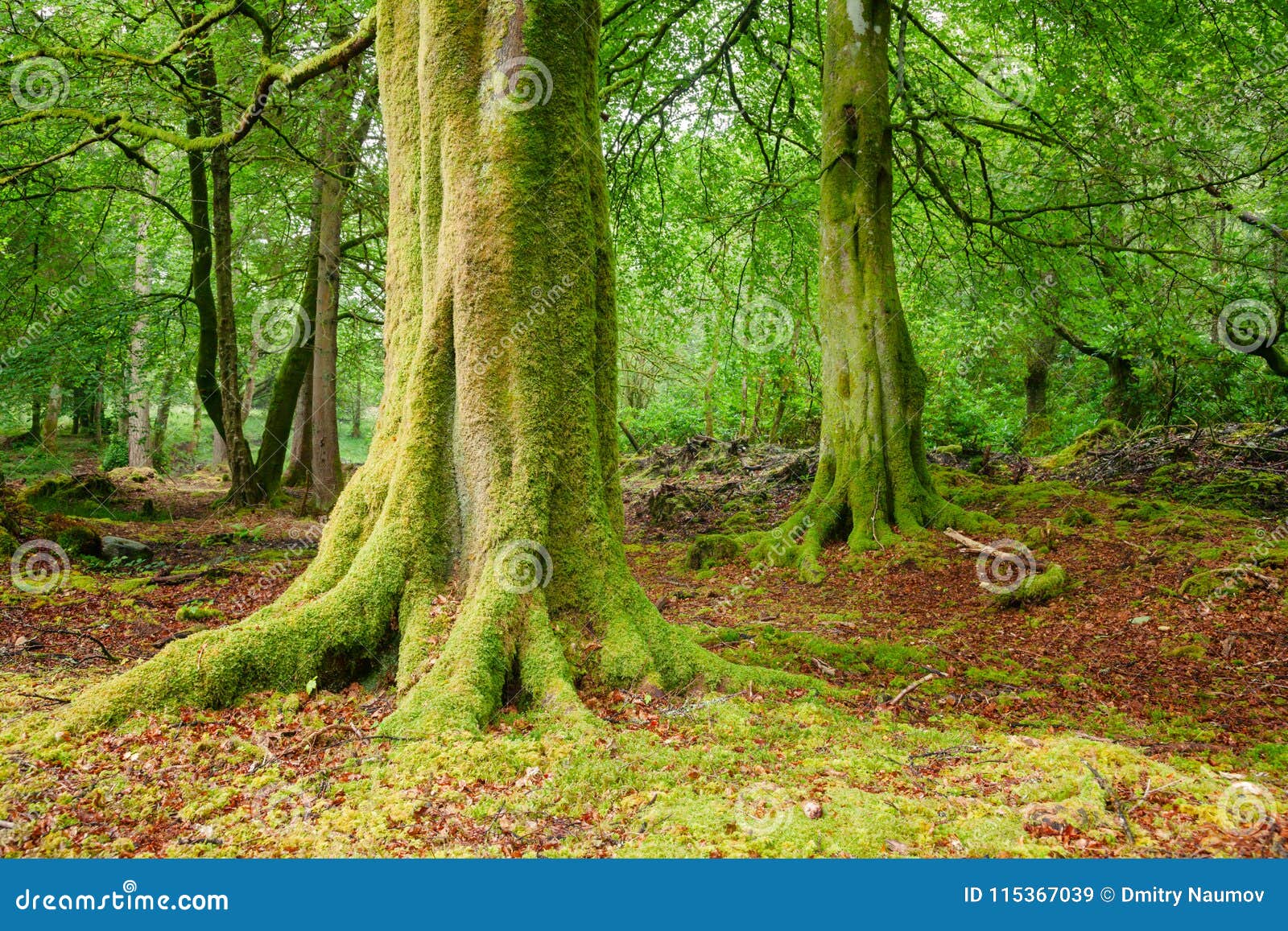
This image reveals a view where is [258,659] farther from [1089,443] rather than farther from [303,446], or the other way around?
[303,446]

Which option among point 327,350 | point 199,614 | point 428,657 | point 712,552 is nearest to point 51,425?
point 327,350

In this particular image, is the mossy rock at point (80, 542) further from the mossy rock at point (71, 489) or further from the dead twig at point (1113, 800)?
the dead twig at point (1113, 800)

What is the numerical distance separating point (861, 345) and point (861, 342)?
4cm

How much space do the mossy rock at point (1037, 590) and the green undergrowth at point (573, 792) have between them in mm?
3150

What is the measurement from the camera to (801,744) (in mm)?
3527

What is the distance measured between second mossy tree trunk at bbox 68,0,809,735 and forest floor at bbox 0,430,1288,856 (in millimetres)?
279

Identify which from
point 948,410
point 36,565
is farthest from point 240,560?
point 948,410

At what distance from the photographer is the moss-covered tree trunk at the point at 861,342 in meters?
8.35

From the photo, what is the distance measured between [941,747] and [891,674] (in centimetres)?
152

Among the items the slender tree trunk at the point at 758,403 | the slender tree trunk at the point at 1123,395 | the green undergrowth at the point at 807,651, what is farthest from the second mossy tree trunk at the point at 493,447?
the slender tree trunk at the point at 758,403

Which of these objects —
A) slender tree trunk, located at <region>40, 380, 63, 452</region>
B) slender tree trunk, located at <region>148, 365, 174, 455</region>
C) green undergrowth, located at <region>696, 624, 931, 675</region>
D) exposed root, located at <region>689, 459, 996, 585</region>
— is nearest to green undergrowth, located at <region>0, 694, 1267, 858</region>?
green undergrowth, located at <region>696, 624, 931, 675</region>

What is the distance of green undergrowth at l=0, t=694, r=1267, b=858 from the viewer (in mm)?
2562

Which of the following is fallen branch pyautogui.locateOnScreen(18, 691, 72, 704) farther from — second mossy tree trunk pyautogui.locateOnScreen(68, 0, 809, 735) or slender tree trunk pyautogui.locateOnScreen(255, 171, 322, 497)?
slender tree trunk pyautogui.locateOnScreen(255, 171, 322, 497)

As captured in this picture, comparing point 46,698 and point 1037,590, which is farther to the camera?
point 1037,590
